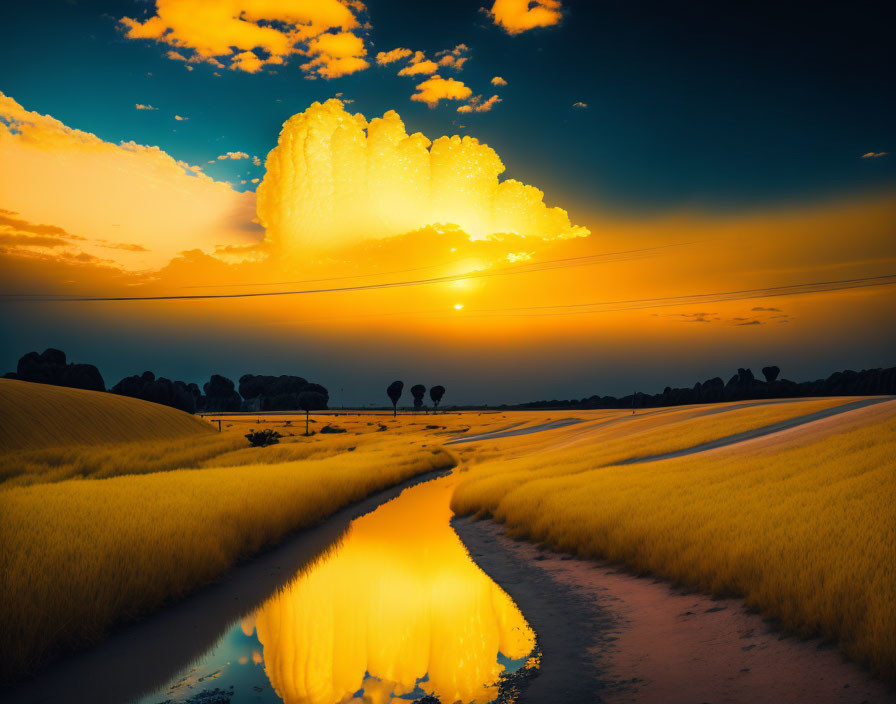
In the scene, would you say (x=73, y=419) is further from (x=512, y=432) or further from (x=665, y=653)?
(x=512, y=432)

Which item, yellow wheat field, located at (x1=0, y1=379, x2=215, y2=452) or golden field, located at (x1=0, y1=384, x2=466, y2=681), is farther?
yellow wheat field, located at (x1=0, y1=379, x2=215, y2=452)

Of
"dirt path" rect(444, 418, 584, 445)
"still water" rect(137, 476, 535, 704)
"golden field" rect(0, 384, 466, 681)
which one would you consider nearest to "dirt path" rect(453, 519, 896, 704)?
"still water" rect(137, 476, 535, 704)

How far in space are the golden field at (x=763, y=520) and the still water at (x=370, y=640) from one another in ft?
12.4

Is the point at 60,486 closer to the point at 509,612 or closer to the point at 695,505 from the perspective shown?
the point at 509,612

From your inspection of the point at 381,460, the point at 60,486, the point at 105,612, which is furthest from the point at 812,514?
the point at 381,460

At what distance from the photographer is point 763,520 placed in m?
13.5

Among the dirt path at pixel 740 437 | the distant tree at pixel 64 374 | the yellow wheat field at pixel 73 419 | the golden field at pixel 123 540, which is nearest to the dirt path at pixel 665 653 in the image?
the golden field at pixel 123 540

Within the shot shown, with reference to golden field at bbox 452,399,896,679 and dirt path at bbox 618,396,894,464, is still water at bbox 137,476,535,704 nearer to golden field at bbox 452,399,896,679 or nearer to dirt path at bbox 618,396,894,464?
golden field at bbox 452,399,896,679

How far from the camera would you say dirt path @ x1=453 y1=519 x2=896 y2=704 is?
7.49 m

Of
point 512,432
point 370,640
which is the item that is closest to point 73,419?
point 370,640

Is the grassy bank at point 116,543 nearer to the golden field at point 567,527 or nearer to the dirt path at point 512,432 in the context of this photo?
the golden field at point 567,527

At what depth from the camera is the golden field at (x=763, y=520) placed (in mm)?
8828

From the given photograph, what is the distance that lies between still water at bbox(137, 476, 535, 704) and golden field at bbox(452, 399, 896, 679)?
12.4 ft

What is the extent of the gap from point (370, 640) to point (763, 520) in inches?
357
